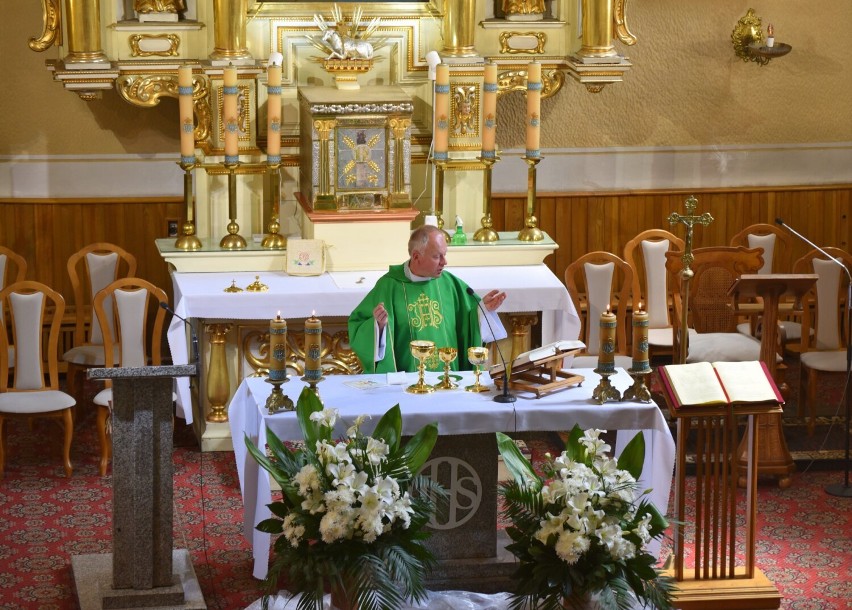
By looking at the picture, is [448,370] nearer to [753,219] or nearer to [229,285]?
[229,285]

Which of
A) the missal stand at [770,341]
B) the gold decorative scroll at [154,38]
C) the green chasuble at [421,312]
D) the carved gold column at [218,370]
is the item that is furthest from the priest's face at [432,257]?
the gold decorative scroll at [154,38]

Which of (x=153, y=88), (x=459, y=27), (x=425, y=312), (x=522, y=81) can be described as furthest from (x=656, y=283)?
(x=153, y=88)

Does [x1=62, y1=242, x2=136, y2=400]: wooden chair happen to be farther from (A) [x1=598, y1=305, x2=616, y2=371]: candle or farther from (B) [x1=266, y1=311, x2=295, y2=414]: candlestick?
(A) [x1=598, y1=305, x2=616, y2=371]: candle

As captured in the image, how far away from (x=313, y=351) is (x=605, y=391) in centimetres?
121

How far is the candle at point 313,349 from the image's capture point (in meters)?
6.23

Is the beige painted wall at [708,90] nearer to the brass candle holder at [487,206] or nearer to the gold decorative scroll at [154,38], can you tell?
the brass candle holder at [487,206]

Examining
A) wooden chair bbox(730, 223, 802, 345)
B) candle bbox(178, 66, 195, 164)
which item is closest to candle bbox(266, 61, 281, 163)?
candle bbox(178, 66, 195, 164)

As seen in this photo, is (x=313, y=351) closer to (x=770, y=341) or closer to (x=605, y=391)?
(x=605, y=391)

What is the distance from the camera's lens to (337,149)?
880 cm

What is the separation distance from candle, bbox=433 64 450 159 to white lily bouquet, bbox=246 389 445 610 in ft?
11.6

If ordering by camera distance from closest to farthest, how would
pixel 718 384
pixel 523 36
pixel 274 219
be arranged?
pixel 718 384 < pixel 274 219 < pixel 523 36

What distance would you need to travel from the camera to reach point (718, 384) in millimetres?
6176

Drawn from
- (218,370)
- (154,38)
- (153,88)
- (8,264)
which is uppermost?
(154,38)

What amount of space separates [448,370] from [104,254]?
3543 mm
